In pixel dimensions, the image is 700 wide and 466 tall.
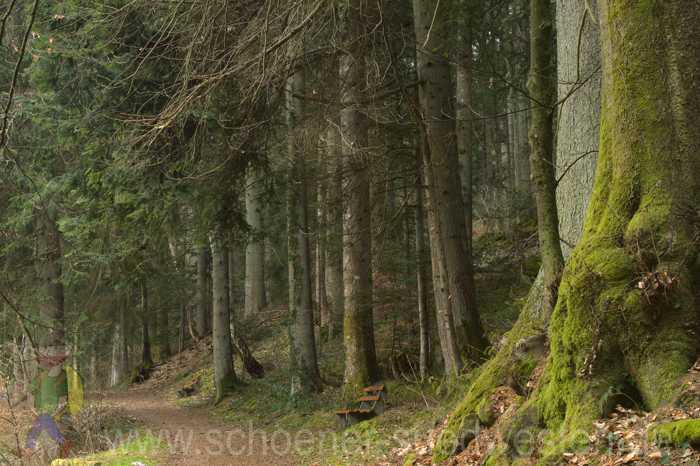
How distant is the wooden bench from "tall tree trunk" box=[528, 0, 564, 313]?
4.97 m

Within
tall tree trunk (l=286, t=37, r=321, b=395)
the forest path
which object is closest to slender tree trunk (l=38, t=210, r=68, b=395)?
the forest path

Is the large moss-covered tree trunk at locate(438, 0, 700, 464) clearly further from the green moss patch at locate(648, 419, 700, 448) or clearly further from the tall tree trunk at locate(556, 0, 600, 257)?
the tall tree trunk at locate(556, 0, 600, 257)

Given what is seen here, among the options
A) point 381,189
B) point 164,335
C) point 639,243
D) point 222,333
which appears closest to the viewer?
point 639,243

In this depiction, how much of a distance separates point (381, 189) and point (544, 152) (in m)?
5.08

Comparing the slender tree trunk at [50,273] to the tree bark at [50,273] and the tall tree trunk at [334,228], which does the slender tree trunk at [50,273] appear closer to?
the tree bark at [50,273]

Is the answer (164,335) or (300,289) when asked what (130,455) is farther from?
(164,335)

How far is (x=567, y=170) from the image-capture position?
209 inches

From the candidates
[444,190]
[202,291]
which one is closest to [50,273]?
[444,190]

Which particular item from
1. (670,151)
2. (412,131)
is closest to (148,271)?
(412,131)

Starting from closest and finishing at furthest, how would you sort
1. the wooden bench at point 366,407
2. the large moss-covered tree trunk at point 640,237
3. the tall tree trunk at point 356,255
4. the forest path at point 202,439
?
1. the large moss-covered tree trunk at point 640,237
2. the forest path at point 202,439
3. the wooden bench at point 366,407
4. the tall tree trunk at point 356,255

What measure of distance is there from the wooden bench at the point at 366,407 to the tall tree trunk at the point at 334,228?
9.95 ft

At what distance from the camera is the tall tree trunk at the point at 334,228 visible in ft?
34.5

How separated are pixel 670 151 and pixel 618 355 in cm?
139

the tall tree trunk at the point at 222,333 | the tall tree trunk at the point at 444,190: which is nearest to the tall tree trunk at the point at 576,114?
the tall tree trunk at the point at 444,190
